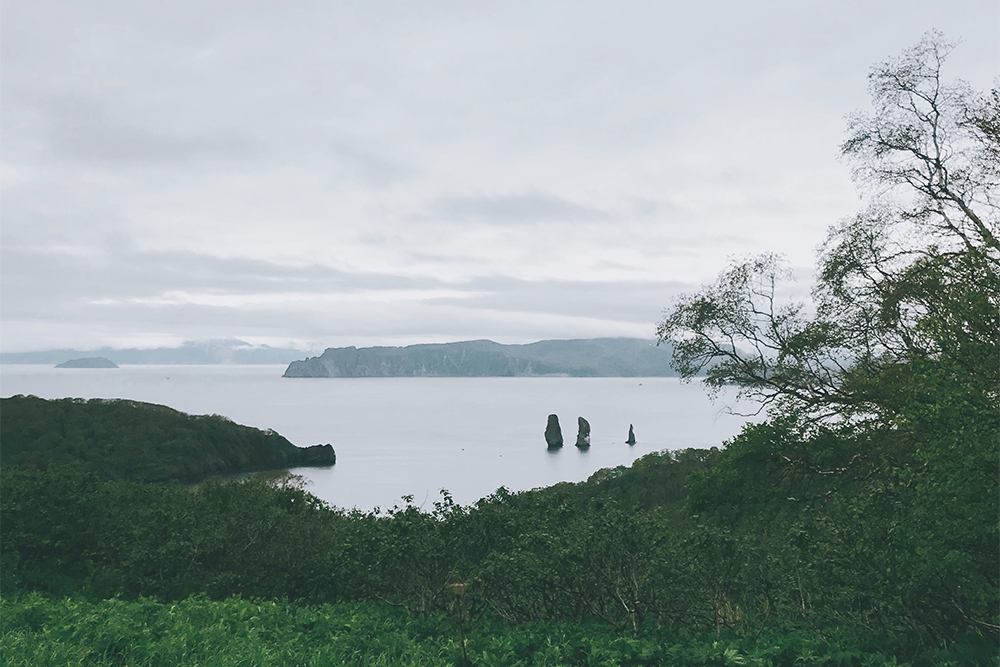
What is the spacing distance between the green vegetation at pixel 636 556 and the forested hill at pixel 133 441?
45.4m

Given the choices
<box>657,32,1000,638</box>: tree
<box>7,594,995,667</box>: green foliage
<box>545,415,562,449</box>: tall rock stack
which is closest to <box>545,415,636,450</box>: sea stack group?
<box>545,415,562,449</box>: tall rock stack

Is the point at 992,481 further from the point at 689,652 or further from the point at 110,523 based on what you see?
the point at 110,523

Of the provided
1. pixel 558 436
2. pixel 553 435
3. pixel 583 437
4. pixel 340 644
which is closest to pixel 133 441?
pixel 553 435

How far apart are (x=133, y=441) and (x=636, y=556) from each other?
66362mm

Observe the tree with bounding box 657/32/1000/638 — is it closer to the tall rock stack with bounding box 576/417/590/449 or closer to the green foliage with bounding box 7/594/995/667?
the green foliage with bounding box 7/594/995/667

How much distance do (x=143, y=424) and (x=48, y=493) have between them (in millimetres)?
60977

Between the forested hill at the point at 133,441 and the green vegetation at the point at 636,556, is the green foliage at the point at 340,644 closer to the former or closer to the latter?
the green vegetation at the point at 636,556

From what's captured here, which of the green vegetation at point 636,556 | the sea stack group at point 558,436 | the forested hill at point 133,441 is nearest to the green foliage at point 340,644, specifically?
the green vegetation at point 636,556

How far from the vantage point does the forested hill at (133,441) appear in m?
59.6

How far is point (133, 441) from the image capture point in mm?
65562

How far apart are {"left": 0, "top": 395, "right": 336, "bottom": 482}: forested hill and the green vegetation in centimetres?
4543

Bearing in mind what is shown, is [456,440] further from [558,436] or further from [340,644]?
[340,644]

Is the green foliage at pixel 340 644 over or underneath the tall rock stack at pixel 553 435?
over

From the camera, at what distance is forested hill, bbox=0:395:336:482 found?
2346 inches
